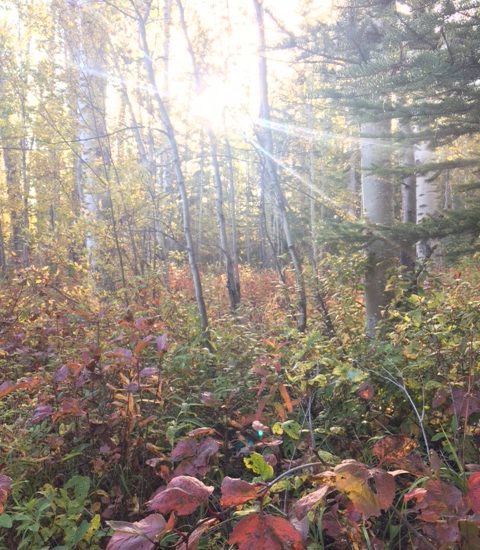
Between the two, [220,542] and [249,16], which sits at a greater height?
[249,16]

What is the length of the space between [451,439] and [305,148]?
1461cm

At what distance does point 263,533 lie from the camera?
0.92 metres

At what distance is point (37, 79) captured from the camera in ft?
19.6

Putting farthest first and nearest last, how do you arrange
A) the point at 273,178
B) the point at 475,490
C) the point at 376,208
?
the point at 273,178 < the point at 376,208 < the point at 475,490

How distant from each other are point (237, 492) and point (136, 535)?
25 centimetres

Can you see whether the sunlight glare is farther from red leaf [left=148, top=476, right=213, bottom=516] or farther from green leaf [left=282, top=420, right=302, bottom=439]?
red leaf [left=148, top=476, right=213, bottom=516]

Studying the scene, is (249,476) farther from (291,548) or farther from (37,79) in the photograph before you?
(37,79)

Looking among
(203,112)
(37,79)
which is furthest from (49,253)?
(203,112)

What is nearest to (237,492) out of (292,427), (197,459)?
(197,459)

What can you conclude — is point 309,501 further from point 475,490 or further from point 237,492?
point 475,490

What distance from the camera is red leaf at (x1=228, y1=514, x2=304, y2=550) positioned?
910 millimetres

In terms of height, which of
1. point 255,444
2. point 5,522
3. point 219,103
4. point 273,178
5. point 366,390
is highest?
point 219,103

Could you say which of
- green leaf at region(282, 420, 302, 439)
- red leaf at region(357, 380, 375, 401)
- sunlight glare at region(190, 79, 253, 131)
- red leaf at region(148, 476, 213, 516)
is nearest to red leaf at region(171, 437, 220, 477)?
green leaf at region(282, 420, 302, 439)

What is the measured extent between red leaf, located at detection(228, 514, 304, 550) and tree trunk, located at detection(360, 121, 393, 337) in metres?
3.21
